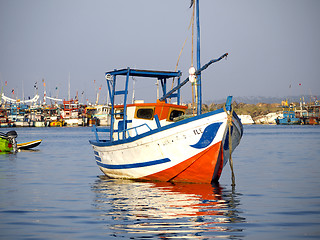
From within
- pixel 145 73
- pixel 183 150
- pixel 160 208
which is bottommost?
pixel 160 208

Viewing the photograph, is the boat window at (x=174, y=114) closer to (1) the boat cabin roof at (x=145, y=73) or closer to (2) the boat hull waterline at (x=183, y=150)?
(1) the boat cabin roof at (x=145, y=73)

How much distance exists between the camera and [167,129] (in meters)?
18.4

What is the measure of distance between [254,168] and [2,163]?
18625 mm

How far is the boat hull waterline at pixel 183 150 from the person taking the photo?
1800 centimetres

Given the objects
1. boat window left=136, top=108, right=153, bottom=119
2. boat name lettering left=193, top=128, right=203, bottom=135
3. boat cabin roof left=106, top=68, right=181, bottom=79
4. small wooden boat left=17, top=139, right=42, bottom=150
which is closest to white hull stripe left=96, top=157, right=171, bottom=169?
boat name lettering left=193, top=128, right=203, bottom=135

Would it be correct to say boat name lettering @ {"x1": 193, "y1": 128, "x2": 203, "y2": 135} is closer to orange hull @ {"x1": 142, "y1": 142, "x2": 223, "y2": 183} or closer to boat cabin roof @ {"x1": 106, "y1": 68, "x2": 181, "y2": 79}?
orange hull @ {"x1": 142, "y1": 142, "x2": 223, "y2": 183}

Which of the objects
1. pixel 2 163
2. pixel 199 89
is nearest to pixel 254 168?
pixel 199 89

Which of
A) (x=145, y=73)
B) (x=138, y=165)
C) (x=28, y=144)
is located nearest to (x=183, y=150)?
(x=138, y=165)

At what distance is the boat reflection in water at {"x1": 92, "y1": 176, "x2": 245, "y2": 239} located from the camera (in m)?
11.6

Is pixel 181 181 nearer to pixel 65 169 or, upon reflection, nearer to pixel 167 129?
pixel 167 129

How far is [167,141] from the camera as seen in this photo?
18625mm

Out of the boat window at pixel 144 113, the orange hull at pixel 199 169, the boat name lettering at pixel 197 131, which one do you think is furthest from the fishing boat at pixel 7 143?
the boat name lettering at pixel 197 131

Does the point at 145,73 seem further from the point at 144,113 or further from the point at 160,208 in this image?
the point at 160,208

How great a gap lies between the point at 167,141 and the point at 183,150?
2.39ft
